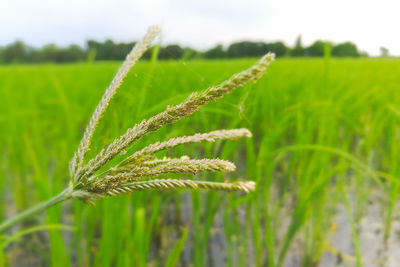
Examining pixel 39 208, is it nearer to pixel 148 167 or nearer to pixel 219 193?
pixel 148 167

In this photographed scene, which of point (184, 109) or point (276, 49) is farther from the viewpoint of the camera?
point (276, 49)

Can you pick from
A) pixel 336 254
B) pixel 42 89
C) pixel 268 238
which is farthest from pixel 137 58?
pixel 42 89

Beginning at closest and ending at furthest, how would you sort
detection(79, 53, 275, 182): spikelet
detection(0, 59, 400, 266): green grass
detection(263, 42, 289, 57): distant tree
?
detection(79, 53, 275, 182): spikelet
detection(263, 42, 289, 57): distant tree
detection(0, 59, 400, 266): green grass

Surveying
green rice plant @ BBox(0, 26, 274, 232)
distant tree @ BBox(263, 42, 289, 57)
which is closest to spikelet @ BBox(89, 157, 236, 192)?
green rice plant @ BBox(0, 26, 274, 232)

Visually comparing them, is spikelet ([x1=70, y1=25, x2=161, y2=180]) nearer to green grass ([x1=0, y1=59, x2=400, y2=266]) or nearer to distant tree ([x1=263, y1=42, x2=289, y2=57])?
green grass ([x1=0, y1=59, x2=400, y2=266])

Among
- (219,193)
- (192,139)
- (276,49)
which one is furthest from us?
(219,193)

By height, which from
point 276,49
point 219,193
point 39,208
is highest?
point 276,49

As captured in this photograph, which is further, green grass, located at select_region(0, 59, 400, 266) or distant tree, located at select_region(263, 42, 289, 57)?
green grass, located at select_region(0, 59, 400, 266)

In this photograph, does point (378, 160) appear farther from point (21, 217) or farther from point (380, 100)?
point (21, 217)

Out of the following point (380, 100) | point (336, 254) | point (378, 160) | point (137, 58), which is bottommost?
point (336, 254)

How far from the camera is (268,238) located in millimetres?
1312

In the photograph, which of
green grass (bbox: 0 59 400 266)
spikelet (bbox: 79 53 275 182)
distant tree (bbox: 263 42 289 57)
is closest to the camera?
spikelet (bbox: 79 53 275 182)

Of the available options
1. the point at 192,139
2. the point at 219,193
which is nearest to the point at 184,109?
the point at 192,139

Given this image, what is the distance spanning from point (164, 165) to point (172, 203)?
2.17 metres
